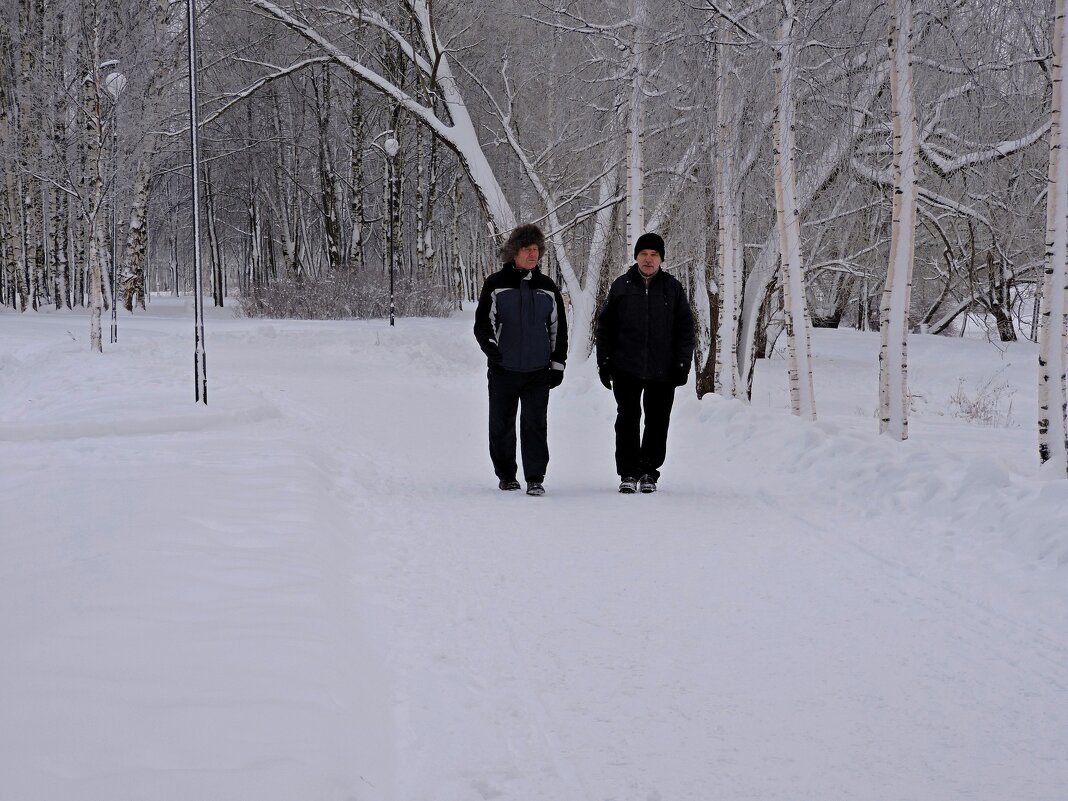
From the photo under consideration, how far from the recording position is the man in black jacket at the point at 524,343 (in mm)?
6988

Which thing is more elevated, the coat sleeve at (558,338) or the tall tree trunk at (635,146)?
the tall tree trunk at (635,146)

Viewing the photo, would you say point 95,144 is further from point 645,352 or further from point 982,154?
point 982,154

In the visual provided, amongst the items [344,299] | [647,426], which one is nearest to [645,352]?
[647,426]

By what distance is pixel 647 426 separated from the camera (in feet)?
23.6

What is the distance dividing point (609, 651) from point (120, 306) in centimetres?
3385

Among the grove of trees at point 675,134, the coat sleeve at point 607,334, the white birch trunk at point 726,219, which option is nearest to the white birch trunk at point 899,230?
the grove of trees at point 675,134

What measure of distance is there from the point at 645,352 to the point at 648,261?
0.67 metres

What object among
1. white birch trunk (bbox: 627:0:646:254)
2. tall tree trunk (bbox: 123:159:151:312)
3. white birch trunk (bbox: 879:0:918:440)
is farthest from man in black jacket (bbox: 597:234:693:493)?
tall tree trunk (bbox: 123:159:151:312)

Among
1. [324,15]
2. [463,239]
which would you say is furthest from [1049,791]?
[463,239]

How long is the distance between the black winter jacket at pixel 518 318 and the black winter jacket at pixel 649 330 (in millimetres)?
414

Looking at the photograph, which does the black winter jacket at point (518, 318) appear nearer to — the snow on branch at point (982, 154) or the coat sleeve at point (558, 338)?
the coat sleeve at point (558, 338)

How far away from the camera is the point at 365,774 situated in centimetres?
269

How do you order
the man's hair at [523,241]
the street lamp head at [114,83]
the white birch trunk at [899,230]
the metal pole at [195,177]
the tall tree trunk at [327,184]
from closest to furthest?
the man's hair at [523,241]
the white birch trunk at [899,230]
the metal pole at [195,177]
the street lamp head at [114,83]
the tall tree trunk at [327,184]

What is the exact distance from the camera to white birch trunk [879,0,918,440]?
8859 millimetres
